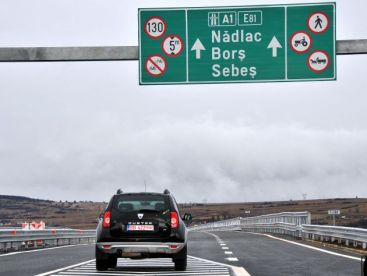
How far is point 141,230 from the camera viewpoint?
50.6 ft

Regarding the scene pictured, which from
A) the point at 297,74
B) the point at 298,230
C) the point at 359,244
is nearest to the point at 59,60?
the point at 297,74

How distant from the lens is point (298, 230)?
3622 cm

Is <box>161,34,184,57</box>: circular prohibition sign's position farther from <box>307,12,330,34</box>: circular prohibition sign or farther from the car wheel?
the car wheel

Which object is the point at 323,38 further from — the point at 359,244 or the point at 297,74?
the point at 359,244

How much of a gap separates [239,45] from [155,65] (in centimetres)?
184

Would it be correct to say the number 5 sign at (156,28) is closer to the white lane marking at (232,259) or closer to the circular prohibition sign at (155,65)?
the circular prohibition sign at (155,65)

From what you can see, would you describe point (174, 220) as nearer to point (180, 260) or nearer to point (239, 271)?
point (180, 260)

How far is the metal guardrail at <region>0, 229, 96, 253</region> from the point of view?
26.6 metres

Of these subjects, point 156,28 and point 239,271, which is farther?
point 156,28

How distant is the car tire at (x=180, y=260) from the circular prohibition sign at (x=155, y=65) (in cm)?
382

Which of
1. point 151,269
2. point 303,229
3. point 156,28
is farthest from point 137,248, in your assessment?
point 303,229

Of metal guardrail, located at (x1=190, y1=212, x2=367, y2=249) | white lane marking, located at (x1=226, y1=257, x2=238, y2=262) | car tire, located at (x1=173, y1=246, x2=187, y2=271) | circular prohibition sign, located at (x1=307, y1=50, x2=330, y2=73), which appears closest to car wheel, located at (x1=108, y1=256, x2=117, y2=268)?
car tire, located at (x1=173, y1=246, x2=187, y2=271)

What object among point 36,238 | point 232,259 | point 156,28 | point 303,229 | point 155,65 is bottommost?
point 303,229

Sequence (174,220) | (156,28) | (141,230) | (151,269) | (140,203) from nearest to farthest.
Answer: (141,230) → (174,220) → (140,203) → (151,269) → (156,28)
